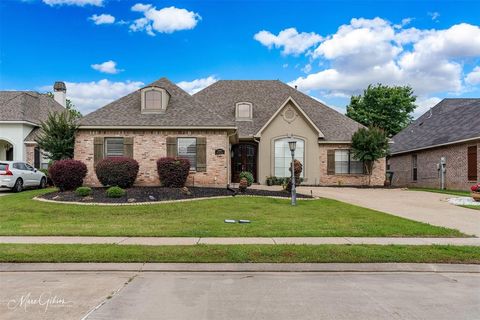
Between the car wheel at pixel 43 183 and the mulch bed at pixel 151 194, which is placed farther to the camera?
the car wheel at pixel 43 183

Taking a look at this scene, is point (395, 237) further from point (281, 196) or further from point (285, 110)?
point (285, 110)

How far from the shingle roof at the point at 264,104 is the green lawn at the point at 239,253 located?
17.8m

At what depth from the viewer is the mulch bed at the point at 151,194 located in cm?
1541

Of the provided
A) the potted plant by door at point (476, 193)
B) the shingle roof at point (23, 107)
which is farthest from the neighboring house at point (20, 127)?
the potted plant by door at point (476, 193)

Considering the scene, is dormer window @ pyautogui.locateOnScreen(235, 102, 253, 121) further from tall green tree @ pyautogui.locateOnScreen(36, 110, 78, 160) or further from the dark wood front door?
tall green tree @ pyautogui.locateOnScreen(36, 110, 78, 160)

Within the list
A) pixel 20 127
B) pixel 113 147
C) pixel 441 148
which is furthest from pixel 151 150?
pixel 441 148

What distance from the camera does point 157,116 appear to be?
20.5 metres

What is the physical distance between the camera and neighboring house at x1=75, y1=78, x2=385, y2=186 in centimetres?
2019

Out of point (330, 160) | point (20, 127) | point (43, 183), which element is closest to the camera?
point (43, 183)

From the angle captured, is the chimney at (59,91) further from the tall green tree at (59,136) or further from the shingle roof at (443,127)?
the shingle roof at (443,127)

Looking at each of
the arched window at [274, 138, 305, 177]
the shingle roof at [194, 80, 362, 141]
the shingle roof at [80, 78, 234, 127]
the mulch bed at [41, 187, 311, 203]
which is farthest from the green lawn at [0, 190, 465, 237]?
the shingle roof at [194, 80, 362, 141]

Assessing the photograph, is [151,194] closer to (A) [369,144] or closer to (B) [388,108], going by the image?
(A) [369,144]

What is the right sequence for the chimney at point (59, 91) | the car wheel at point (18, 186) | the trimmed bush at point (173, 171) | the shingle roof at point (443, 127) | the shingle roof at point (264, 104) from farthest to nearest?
the chimney at point (59, 91)
the shingle roof at point (264, 104)
the shingle roof at point (443, 127)
the car wheel at point (18, 186)
the trimmed bush at point (173, 171)

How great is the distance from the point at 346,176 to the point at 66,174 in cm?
1696
